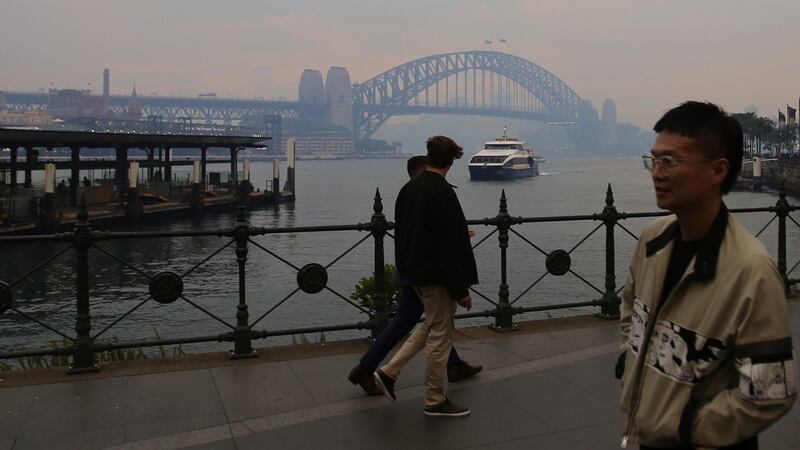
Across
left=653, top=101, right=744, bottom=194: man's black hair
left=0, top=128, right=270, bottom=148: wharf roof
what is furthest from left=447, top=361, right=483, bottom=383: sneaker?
left=0, top=128, right=270, bottom=148: wharf roof

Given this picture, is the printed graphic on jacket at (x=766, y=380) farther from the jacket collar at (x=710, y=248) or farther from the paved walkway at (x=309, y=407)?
the paved walkway at (x=309, y=407)

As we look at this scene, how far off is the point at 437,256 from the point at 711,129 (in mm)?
2770

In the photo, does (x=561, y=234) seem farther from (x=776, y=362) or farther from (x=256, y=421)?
(x=776, y=362)

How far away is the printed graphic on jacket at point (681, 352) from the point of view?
2373 mm

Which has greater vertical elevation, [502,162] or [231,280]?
[502,162]

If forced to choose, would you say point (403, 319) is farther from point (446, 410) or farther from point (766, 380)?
point (766, 380)

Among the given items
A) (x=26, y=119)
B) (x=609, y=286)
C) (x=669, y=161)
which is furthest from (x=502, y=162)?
(x=26, y=119)

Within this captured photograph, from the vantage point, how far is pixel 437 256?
5098 mm

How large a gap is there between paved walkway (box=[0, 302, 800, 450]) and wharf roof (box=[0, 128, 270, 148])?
37.2 m

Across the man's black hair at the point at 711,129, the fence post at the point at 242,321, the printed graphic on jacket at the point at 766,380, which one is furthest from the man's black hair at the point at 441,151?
the printed graphic on jacket at the point at 766,380

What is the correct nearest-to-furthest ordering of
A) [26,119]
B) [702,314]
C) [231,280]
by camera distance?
[702,314] < [231,280] < [26,119]

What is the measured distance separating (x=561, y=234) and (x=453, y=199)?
32.7 metres

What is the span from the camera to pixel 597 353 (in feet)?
21.9

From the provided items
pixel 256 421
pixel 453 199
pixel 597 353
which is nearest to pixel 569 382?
pixel 597 353
